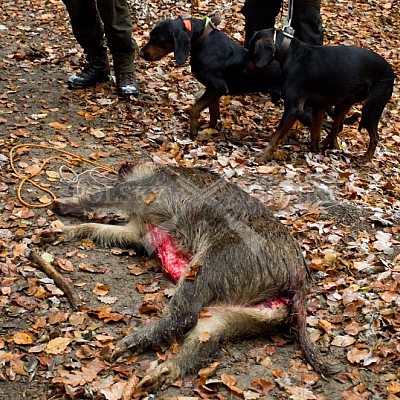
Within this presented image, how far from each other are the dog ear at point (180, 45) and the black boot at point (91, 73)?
133 centimetres

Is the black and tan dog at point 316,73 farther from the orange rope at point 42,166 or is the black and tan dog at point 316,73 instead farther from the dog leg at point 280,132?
the orange rope at point 42,166

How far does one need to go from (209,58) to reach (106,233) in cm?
305

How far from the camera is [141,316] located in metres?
4.00

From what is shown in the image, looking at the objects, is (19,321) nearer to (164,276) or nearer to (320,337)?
(164,276)

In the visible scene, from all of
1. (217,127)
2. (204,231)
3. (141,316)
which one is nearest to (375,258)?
(204,231)

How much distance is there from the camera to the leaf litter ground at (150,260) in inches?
140

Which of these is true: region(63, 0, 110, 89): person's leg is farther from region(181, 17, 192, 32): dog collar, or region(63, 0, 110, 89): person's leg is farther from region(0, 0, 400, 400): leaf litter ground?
region(181, 17, 192, 32): dog collar

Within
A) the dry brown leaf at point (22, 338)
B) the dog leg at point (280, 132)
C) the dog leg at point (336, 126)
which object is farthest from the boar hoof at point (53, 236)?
the dog leg at point (336, 126)

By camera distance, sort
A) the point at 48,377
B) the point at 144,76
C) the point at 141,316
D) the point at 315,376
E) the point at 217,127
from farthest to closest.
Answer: the point at 144,76, the point at 217,127, the point at 141,316, the point at 315,376, the point at 48,377

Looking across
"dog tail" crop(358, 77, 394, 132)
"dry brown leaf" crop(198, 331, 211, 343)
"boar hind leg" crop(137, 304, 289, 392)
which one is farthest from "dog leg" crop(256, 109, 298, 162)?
"dry brown leaf" crop(198, 331, 211, 343)

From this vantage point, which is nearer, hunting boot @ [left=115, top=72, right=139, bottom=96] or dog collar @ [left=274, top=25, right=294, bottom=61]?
dog collar @ [left=274, top=25, right=294, bottom=61]

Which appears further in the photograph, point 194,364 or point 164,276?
point 164,276

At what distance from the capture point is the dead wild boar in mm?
3668

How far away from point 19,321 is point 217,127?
172 inches
